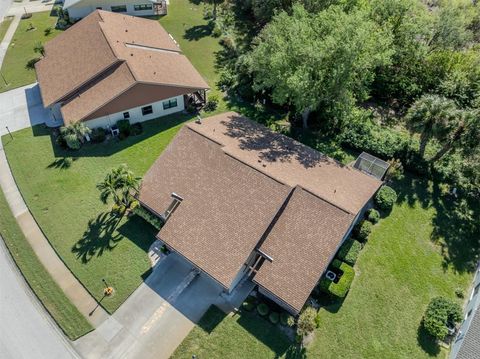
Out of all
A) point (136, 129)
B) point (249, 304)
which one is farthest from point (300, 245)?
point (136, 129)

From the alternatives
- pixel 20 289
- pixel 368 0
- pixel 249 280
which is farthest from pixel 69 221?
pixel 368 0

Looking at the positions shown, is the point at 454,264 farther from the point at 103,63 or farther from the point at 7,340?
the point at 103,63

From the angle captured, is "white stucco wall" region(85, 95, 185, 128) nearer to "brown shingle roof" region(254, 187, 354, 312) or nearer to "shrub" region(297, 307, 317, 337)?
"brown shingle roof" region(254, 187, 354, 312)

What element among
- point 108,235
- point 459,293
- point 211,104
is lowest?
point 108,235

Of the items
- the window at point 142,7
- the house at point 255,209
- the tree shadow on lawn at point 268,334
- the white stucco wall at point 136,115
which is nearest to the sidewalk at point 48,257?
the house at point 255,209

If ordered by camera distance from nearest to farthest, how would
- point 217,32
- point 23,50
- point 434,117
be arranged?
point 434,117 < point 23,50 < point 217,32

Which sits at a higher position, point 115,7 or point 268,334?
point 115,7

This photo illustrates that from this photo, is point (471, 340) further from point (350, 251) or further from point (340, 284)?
point (350, 251)
